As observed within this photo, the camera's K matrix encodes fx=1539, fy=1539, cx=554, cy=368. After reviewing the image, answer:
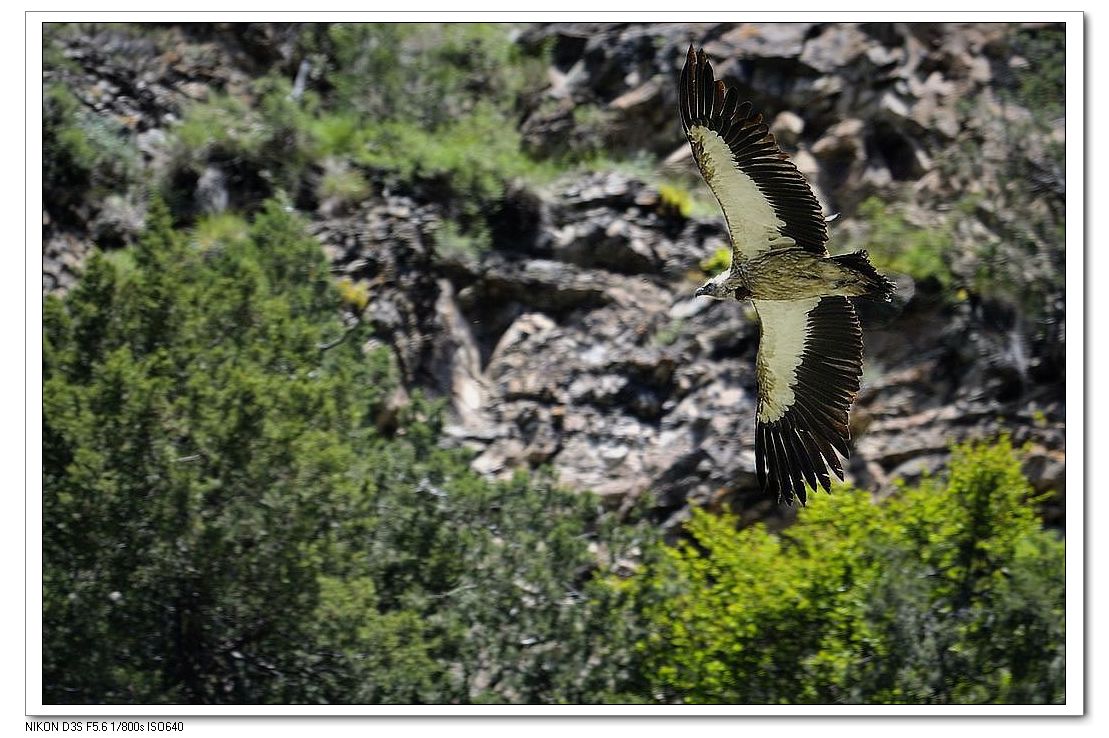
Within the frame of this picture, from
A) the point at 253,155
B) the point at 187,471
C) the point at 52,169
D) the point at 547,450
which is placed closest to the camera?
the point at 187,471

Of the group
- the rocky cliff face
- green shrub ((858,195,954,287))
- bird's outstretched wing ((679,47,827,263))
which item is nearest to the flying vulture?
bird's outstretched wing ((679,47,827,263))

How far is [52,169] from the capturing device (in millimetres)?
18703

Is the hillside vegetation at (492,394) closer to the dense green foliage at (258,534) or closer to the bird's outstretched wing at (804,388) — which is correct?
the dense green foliage at (258,534)

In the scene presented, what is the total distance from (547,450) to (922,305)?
489 cm

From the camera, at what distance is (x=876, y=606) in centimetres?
1389

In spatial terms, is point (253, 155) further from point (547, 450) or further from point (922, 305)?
point (922, 305)

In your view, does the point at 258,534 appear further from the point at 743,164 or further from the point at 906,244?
the point at 906,244

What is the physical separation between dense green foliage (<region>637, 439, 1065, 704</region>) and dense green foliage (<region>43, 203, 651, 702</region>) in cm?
88

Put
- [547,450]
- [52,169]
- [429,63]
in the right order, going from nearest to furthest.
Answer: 1. [547,450]
2. [52,169]
3. [429,63]

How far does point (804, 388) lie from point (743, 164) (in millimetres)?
1612

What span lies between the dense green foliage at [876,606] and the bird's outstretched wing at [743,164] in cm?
688
